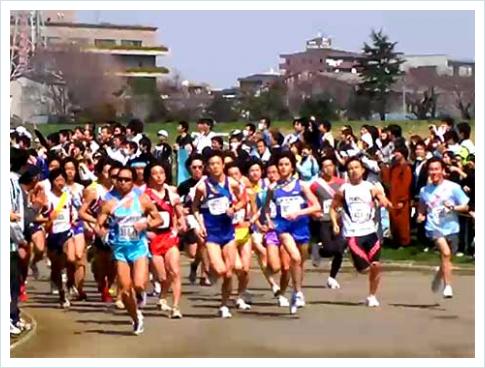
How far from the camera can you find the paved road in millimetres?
11305

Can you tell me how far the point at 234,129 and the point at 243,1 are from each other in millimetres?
1579

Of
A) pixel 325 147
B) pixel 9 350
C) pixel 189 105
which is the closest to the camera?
pixel 9 350

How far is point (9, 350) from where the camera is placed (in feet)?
36.7

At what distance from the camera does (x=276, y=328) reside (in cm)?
1184

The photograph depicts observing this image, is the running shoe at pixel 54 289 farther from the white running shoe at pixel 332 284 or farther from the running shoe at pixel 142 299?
the white running shoe at pixel 332 284

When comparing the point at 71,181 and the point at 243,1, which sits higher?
the point at 243,1

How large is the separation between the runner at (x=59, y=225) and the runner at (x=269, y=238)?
1407mm

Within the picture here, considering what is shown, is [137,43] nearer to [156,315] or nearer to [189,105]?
[189,105]

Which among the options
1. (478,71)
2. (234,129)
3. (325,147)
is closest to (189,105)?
(234,129)

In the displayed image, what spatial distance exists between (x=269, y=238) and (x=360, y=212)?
71 centimetres

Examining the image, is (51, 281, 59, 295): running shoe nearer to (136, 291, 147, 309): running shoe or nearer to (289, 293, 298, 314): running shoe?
(136, 291, 147, 309): running shoe

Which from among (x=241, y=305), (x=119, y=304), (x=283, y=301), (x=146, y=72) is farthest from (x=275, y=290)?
(x=146, y=72)

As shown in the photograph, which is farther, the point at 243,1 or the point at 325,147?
the point at 325,147

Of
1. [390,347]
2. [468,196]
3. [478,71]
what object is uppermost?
[478,71]
